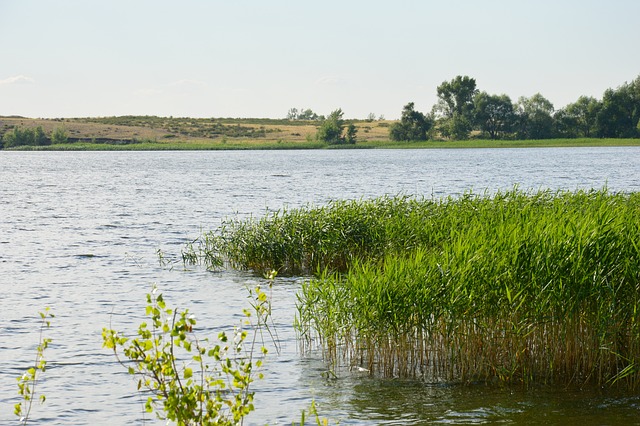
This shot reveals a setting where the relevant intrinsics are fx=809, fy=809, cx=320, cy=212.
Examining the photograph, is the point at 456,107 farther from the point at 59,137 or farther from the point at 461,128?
the point at 59,137

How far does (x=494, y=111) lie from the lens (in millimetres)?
170625

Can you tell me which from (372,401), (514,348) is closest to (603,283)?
(514,348)

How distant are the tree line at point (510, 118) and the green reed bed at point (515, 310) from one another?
149678mm

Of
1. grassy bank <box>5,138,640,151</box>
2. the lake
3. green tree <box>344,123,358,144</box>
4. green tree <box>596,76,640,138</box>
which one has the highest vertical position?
green tree <box>596,76,640,138</box>

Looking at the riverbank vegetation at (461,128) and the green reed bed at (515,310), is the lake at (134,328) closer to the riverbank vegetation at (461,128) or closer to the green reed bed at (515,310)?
Answer: the green reed bed at (515,310)

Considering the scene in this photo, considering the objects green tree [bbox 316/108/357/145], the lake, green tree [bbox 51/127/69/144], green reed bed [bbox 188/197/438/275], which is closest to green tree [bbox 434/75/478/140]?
green tree [bbox 316/108/357/145]

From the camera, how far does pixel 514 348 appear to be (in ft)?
41.3

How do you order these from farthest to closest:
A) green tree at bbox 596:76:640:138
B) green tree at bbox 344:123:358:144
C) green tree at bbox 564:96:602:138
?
1. green tree at bbox 344:123:358:144
2. green tree at bbox 564:96:602:138
3. green tree at bbox 596:76:640:138

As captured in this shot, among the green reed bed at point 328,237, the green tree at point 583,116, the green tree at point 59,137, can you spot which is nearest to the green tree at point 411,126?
the green tree at point 583,116

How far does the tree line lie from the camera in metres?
158

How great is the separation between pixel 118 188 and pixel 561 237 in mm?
62189

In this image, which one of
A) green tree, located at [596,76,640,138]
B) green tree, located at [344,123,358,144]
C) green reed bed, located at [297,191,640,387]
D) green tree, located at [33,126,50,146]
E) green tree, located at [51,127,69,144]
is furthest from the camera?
green tree, located at [33,126,50,146]

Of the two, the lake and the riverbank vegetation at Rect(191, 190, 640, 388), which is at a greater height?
the riverbank vegetation at Rect(191, 190, 640, 388)

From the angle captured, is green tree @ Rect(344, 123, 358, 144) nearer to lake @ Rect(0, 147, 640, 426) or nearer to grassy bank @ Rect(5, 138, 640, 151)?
grassy bank @ Rect(5, 138, 640, 151)
